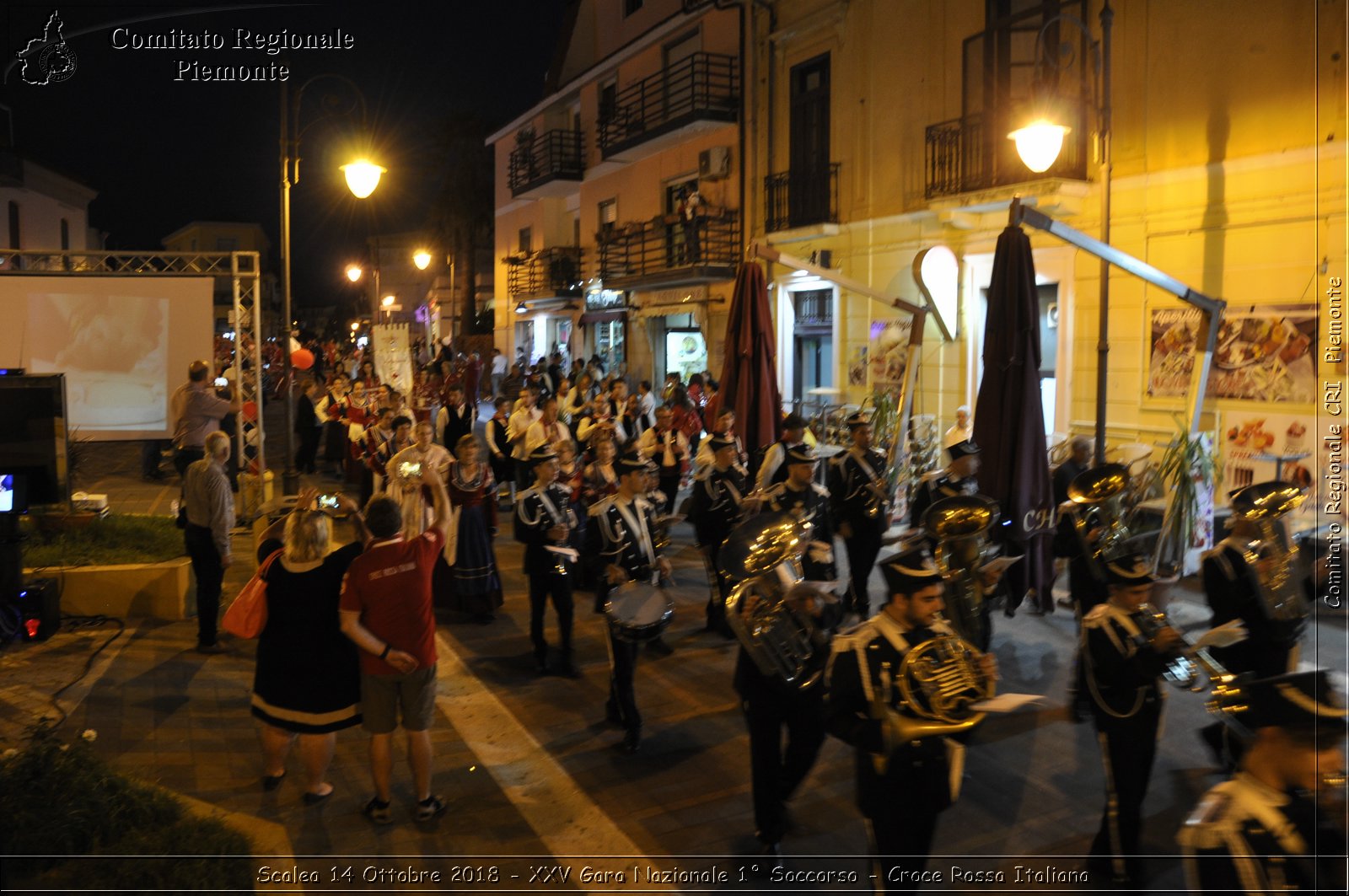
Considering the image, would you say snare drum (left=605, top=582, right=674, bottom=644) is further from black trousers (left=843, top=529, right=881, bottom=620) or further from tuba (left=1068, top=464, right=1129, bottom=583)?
black trousers (left=843, top=529, right=881, bottom=620)

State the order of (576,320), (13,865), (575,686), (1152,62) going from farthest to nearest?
1. (576,320)
2. (1152,62)
3. (575,686)
4. (13,865)

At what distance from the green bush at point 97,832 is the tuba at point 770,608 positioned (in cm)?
269

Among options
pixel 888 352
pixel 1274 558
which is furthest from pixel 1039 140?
pixel 888 352

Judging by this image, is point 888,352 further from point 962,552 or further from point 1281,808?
point 1281,808

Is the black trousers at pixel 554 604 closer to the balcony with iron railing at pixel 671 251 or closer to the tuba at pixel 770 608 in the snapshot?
the tuba at pixel 770 608

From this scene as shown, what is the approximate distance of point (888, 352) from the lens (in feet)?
54.6

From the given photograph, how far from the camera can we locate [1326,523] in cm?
909

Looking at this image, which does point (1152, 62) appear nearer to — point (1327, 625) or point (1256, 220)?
point (1256, 220)

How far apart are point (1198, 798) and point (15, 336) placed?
1410 cm

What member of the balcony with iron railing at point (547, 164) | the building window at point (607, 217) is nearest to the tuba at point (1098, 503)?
the building window at point (607, 217)

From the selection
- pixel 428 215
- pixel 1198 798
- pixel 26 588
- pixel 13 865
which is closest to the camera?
pixel 13 865

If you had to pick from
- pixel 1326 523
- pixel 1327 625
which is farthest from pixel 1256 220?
pixel 1327 625

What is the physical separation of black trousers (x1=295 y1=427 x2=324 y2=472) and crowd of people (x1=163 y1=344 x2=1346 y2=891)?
10.3 metres

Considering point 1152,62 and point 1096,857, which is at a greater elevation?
point 1152,62
